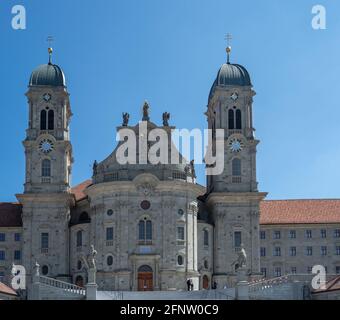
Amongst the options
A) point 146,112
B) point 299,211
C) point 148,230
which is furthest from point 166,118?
point 299,211

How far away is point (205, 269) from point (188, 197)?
766 cm

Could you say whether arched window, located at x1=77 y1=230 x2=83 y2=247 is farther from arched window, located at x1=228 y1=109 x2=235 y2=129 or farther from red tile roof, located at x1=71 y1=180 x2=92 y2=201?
arched window, located at x1=228 y1=109 x2=235 y2=129

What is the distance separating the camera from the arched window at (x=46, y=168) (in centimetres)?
8994

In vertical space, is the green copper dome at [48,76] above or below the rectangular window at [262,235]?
above

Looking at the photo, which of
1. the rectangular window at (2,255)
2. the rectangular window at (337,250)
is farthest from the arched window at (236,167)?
the rectangular window at (2,255)

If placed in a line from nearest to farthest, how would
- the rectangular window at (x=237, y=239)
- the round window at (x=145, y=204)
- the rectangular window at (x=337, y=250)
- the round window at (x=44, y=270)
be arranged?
1. the round window at (x=145, y=204)
2. the round window at (x=44, y=270)
3. the rectangular window at (x=237, y=239)
4. the rectangular window at (x=337, y=250)

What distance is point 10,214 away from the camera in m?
92.8

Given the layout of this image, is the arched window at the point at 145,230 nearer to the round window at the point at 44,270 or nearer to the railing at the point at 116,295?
the railing at the point at 116,295

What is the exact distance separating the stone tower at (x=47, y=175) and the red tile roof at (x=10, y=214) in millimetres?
3252

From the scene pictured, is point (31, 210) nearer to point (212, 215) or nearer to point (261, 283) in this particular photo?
point (212, 215)

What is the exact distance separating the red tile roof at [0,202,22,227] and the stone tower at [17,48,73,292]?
3.25 meters

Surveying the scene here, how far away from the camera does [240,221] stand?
89625mm

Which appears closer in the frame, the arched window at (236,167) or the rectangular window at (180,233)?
the rectangular window at (180,233)
